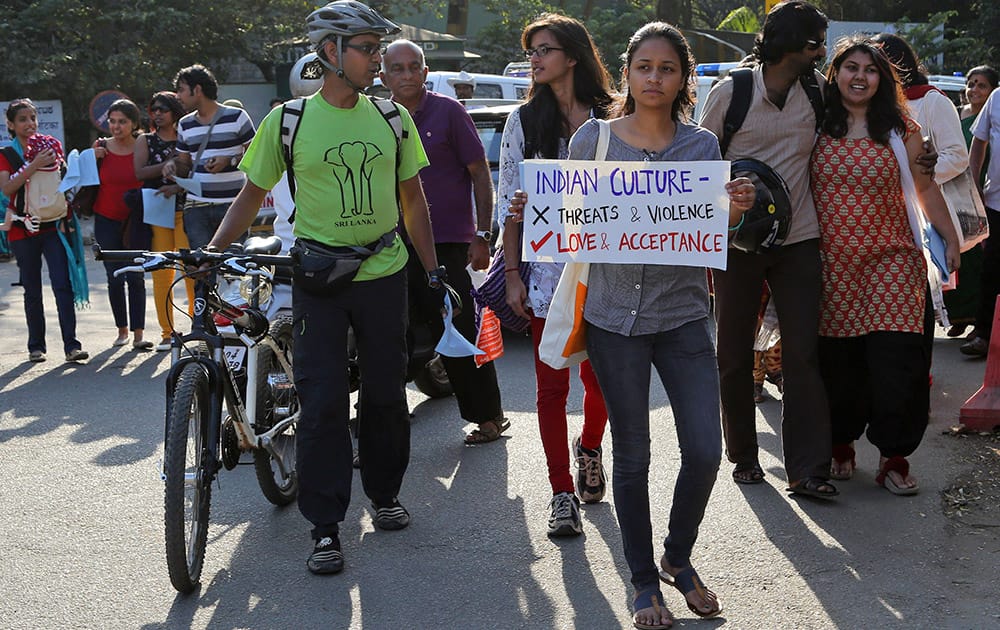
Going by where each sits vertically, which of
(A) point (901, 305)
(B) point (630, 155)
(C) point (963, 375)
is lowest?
(C) point (963, 375)

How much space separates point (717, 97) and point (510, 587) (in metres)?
2.22

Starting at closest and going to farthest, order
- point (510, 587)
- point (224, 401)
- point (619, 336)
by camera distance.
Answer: point (619, 336) < point (510, 587) < point (224, 401)

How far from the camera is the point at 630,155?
14.1ft

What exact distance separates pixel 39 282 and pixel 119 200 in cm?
90

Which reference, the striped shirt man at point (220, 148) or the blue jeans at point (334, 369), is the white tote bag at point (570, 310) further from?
the striped shirt man at point (220, 148)

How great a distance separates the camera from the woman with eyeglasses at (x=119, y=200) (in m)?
10.1

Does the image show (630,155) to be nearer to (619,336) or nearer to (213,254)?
(619,336)

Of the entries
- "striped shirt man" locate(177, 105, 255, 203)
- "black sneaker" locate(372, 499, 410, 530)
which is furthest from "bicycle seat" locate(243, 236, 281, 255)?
"striped shirt man" locate(177, 105, 255, 203)

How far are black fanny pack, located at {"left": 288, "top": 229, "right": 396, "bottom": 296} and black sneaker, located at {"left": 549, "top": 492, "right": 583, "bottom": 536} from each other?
4.17 feet

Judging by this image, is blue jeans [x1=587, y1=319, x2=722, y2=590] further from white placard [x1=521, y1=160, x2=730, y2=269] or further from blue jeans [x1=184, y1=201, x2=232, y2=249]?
blue jeans [x1=184, y1=201, x2=232, y2=249]

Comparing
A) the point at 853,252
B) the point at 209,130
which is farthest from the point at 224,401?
the point at 209,130

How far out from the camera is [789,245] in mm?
5367

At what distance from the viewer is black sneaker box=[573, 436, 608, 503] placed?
561cm

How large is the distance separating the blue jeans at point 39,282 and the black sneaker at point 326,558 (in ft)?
18.2
